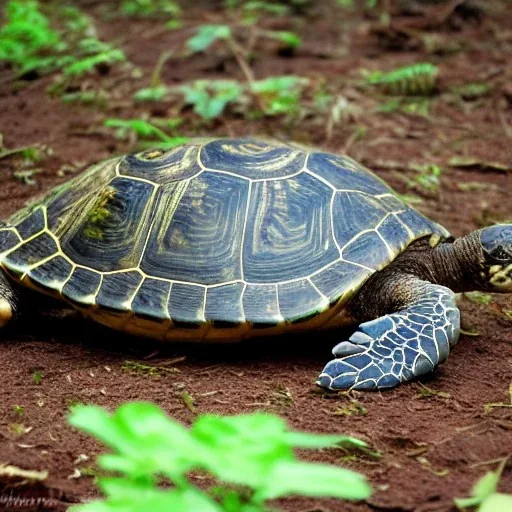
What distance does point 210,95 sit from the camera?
31.4 ft

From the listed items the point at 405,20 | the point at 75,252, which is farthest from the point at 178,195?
the point at 405,20

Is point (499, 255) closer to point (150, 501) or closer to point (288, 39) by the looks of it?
point (150, 501)

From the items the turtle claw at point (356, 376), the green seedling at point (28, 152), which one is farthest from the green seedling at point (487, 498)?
the green seedling at point (28, 152)

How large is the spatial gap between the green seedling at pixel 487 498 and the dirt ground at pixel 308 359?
0.21 ft

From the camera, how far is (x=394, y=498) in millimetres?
2975

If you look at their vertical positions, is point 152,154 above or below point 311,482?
below

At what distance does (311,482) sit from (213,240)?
290cm

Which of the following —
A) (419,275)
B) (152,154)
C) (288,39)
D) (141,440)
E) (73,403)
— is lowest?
(419,275)

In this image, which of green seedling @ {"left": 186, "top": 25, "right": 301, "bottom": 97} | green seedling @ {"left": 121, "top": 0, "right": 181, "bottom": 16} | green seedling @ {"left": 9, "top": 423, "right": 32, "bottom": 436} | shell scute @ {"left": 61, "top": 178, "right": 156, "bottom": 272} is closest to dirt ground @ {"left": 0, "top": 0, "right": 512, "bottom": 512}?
green seedling @ {"left": 9, "top": 423, "right": 32, "bottom": 436}

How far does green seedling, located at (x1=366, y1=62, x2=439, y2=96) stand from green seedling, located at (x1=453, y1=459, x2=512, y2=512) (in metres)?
7.38

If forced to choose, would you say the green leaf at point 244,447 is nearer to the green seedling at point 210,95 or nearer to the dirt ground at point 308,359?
the dirt ground at point 308,359

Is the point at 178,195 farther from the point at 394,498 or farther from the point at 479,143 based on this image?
the point at 479,143

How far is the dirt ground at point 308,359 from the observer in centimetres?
326

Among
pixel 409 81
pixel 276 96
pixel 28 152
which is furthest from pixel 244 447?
pixel 409 81
